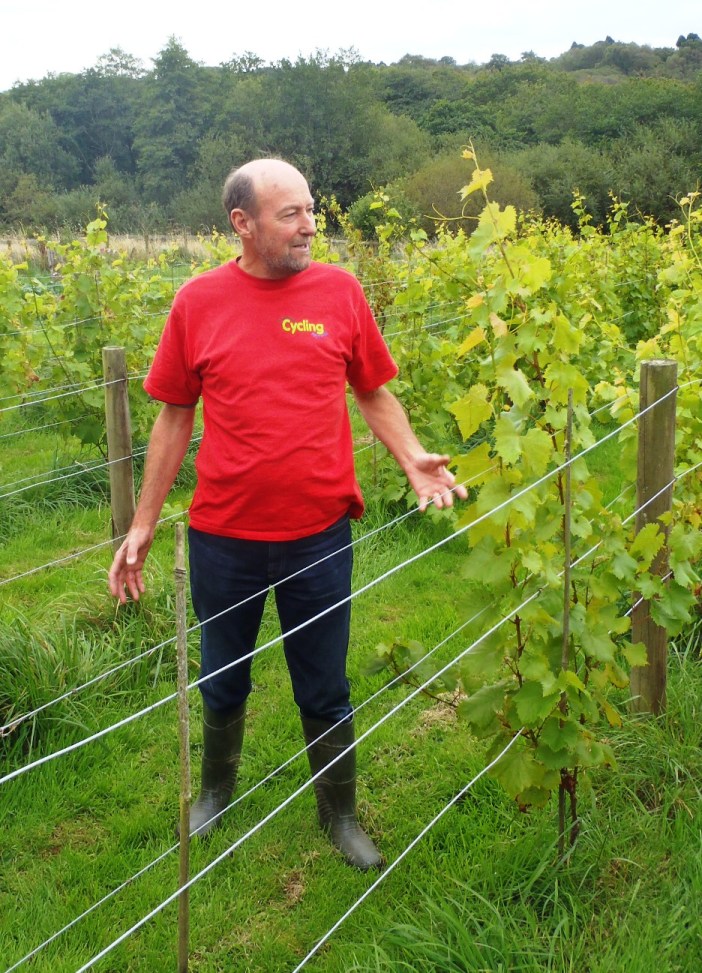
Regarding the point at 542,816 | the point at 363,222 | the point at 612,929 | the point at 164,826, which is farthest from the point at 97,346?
the point at 363,222

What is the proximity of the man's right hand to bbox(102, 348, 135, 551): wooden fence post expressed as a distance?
141 cm

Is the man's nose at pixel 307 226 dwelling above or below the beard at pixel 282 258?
above

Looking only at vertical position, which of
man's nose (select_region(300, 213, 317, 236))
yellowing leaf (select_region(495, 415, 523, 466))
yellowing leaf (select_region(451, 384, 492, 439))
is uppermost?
man's nose (select_region(300, 213, 317, 236))

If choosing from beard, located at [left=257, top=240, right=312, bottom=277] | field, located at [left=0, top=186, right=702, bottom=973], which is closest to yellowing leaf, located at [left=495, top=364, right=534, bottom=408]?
field, located at [left=0, top=186, right=702, bottom=973]

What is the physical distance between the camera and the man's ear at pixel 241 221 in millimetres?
2270

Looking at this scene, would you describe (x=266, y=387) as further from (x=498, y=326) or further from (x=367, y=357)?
(x=498, y=326)

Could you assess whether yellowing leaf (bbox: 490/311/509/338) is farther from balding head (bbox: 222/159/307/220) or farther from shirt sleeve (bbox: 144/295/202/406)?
shirt sleeve (bbox: 144/295/202/406)

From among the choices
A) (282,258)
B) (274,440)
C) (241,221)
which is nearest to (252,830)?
(274,440)

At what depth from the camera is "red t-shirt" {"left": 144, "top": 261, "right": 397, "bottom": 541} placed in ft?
7.47

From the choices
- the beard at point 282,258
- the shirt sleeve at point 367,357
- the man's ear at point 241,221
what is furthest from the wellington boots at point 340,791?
the man's ear at point 241,221

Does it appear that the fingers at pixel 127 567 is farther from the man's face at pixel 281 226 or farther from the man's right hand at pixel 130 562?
the man's face at pixel 281 226

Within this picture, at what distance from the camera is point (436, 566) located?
190 inches

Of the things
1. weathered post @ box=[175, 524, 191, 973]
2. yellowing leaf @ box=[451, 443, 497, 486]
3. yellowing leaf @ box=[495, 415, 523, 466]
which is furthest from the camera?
yellowing leaf @ box=[451, 443, 497, 486]

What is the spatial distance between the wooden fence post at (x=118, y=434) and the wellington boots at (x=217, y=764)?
4.51ft
